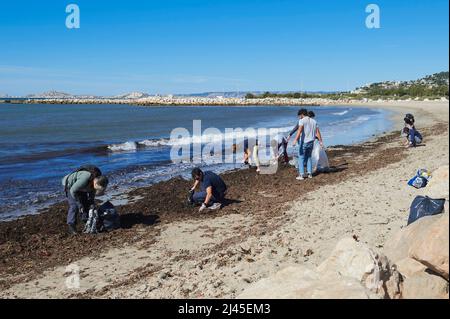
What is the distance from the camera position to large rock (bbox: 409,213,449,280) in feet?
11.8

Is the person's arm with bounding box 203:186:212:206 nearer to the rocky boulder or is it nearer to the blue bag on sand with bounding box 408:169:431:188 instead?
the blue bag on sand with bounding box 408:169:431:188

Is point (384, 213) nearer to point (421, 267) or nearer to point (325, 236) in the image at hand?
point (325, 236)

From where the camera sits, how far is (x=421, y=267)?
4277 millimetres

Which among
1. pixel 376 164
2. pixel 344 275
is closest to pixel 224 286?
pixel 344 275

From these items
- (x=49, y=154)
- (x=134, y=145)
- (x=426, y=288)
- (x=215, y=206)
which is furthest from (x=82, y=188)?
(x=134, y=145)

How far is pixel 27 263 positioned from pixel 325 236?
496cm

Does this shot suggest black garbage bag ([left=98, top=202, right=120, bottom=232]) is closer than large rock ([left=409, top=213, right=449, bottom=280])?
No

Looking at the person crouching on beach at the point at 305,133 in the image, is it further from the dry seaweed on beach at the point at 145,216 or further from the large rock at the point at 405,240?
the large rock at the point at 405,240

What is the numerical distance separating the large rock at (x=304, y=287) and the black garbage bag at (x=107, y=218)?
5565 millimetres

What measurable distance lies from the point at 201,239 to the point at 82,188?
2455 millimetres

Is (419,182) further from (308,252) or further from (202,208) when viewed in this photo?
(202,208)

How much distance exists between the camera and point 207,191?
33.0ft

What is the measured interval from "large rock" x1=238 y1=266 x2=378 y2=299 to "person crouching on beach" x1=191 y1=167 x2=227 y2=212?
19.9ft

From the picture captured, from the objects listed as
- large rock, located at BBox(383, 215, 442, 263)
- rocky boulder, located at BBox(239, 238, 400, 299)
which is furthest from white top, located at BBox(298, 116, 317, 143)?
rocky boulder, located at BBox(239, 238, 400, 299)
